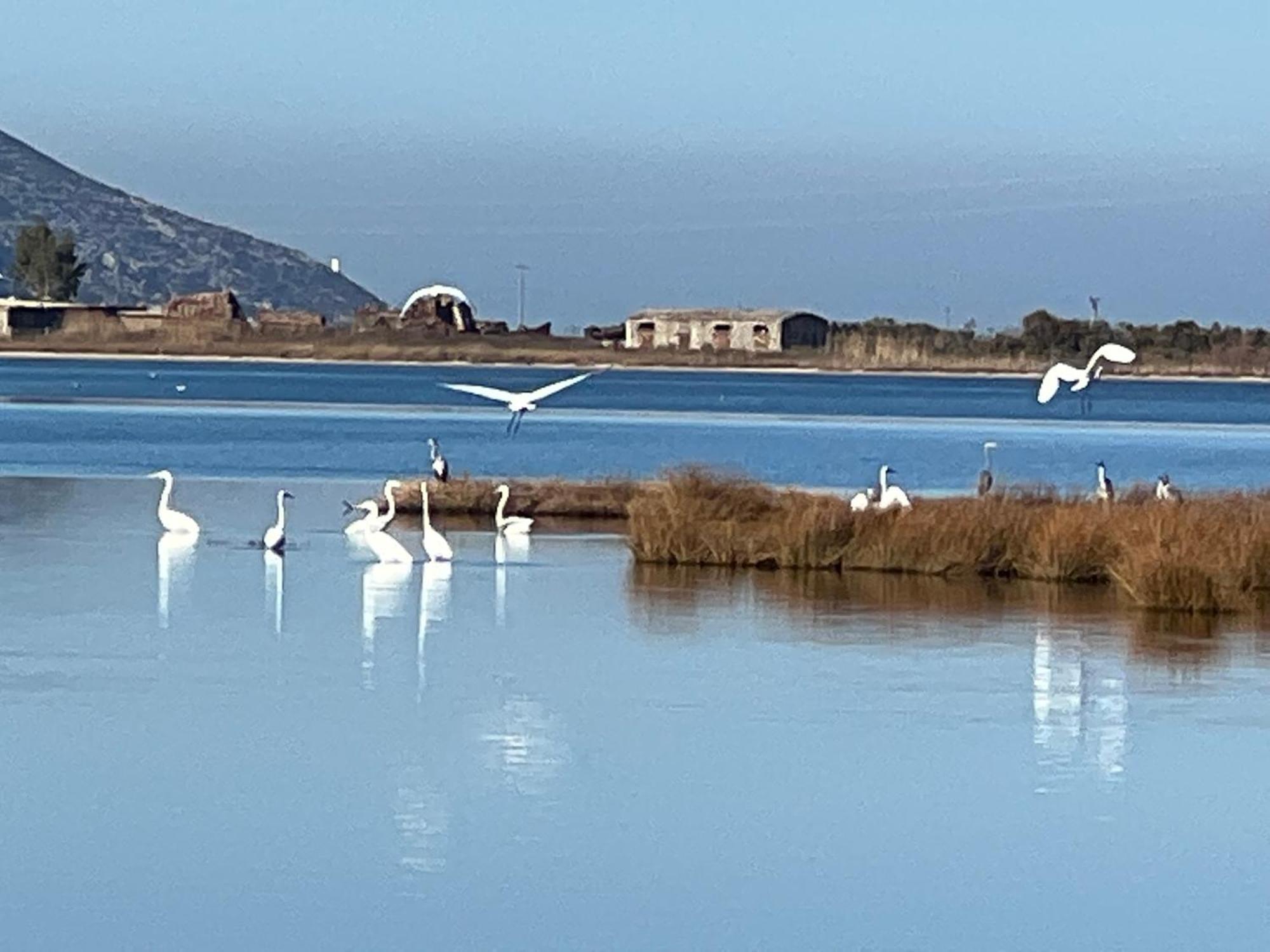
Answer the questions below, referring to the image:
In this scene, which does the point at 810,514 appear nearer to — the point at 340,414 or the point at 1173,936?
the point at 1173,936

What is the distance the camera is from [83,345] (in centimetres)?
13475

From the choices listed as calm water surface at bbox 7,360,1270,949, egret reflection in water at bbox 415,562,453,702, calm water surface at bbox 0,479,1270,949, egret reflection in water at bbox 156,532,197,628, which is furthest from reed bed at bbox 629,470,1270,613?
egret reflection in water at bbox 156,532,197,628

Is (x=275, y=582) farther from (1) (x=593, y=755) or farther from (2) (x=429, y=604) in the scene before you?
(1) (x=593, y=755)

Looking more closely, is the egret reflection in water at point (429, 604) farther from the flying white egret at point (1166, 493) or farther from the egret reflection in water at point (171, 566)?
the flying white egret at point (1166, 493)

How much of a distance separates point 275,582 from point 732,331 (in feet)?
344

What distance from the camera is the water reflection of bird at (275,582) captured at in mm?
18188

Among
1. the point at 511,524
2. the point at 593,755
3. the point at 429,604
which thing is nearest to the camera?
the point at 593,755

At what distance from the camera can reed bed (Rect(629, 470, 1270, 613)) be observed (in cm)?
2050

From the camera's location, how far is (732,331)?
12519 cm

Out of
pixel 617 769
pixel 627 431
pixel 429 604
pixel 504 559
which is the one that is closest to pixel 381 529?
pixel 504 559

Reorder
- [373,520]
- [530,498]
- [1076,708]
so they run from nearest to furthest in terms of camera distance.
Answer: [1076,708] < [373,520] < [530,498]

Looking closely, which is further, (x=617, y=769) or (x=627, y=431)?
(x=627, y=431)

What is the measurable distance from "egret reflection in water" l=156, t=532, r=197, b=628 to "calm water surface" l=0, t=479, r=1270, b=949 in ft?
0.36

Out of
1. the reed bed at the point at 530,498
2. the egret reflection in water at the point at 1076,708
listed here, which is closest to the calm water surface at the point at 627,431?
the reed bed at the point at 530,498
